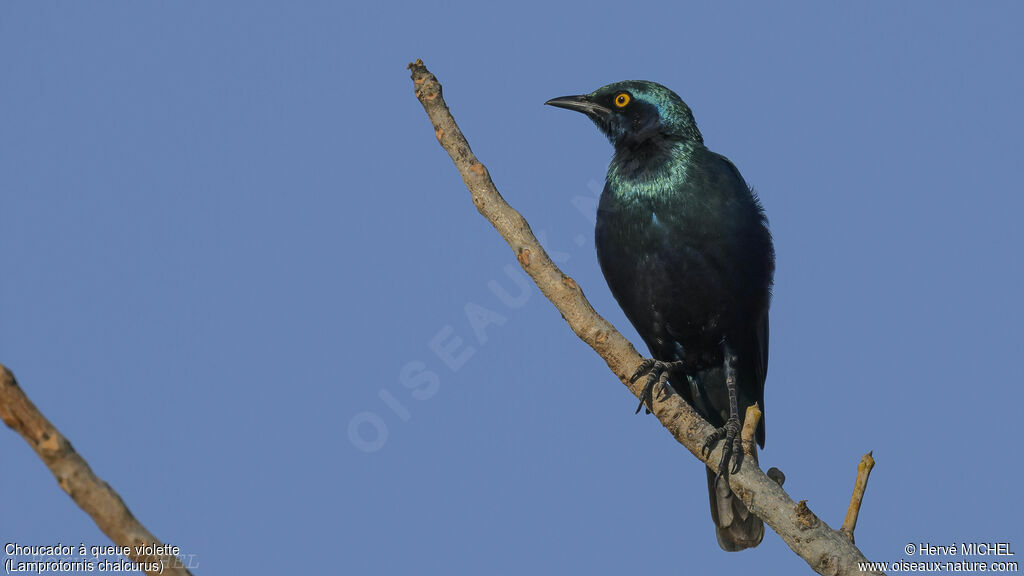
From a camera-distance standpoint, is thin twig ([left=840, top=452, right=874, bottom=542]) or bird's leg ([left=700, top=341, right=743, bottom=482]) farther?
bird's leg ([left=700, top=341, right=743, bottom=482])

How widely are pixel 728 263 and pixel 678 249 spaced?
1.25 feet

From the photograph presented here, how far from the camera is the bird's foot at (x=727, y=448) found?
221 inches

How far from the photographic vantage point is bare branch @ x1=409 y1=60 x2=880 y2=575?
513 cm

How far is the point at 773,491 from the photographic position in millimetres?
5344

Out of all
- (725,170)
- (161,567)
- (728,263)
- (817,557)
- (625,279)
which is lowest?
(161,567)

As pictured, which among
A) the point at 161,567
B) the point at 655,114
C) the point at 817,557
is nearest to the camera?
the point at 161,567

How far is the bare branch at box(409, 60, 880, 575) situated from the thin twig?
0.06m

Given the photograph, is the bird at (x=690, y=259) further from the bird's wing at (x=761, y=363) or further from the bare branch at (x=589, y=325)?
the bare branch at (x=589, y=325)

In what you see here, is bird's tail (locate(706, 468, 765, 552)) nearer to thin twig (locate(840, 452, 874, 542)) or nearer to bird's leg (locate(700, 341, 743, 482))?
bird's leg (locate(700, 341, 743, 482))

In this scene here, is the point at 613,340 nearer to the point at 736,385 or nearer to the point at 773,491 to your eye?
the point at 773,491

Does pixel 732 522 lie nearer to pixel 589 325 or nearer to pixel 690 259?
pixel 690 259

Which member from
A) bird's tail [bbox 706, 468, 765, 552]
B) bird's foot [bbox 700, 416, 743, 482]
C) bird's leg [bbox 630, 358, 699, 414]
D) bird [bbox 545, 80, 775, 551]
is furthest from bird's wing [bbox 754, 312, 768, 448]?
bird's leg [bbox 630, 358, 699, 414]

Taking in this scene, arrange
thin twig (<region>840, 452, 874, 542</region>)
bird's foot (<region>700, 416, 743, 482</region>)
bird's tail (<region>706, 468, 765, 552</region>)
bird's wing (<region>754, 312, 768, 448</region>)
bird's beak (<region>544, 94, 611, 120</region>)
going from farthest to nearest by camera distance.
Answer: bird's beak (<region>544, 94, 611, 120</region>)
bird's wing (<region>754, 312, 768, 448</region>)
bird's tail (<region>706, 468, 765, 552</region>)
bird's foot (<region>700, 416, 743, 482</region>)
thin twig (<region>840, 452, 874, 542</region>)

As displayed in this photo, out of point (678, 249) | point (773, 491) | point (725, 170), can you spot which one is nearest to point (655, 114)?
point (725, 170)
